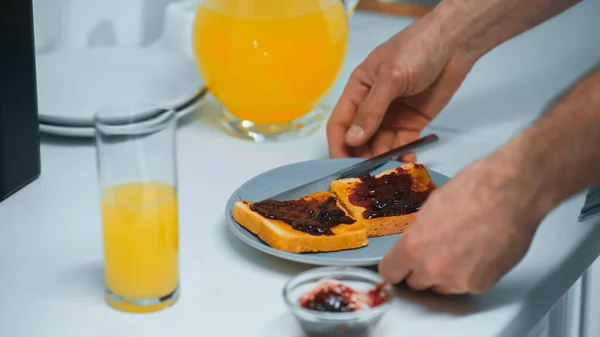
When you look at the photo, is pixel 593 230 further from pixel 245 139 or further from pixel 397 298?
pixel 245 139

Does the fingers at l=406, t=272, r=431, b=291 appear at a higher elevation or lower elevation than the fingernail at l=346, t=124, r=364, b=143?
higher

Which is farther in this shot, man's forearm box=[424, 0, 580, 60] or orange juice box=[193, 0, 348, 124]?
man's forearm box=[424, 0, 580, 60]

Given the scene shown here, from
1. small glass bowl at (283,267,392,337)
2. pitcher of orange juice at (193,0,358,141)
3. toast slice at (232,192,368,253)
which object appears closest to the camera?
small glass bowl at (283,267,392,337)

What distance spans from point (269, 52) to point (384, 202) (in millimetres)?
309

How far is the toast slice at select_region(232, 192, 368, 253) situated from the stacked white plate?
1.31 ft

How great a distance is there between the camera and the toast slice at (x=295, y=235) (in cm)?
108

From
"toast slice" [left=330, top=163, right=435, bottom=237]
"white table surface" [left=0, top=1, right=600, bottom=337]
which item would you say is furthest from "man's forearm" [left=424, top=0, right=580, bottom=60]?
"toast slice" [left=330, top=163, right=435, bottom=237]

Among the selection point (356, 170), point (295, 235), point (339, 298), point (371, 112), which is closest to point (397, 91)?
point (371, 112)

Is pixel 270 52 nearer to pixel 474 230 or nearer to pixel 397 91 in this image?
pixel 397 91

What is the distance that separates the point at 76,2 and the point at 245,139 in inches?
18.9

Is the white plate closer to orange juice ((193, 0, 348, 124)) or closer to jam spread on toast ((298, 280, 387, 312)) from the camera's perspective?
orange juice ((193, 0, 348, 124))

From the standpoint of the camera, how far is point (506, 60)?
5.86ft

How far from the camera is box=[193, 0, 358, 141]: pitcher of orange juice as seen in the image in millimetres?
1354

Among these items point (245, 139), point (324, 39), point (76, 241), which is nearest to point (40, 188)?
point (76, 241)
